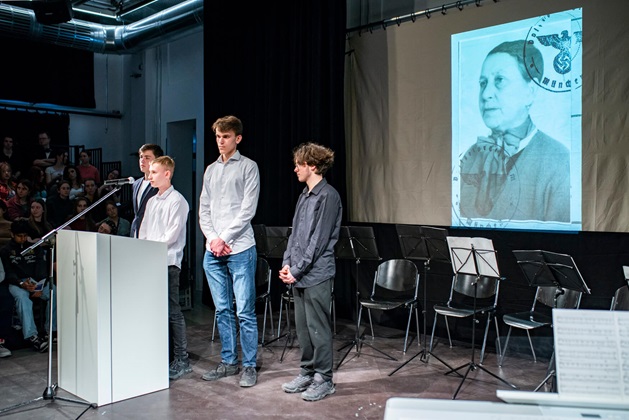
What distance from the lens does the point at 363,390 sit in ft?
14.1

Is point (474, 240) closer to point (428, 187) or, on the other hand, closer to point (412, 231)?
point (412, 231)

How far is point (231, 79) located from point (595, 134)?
168 inches

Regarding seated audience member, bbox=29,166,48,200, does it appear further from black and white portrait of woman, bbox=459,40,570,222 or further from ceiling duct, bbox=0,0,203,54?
black and white portrait of woman, bbox=459,40,570,222

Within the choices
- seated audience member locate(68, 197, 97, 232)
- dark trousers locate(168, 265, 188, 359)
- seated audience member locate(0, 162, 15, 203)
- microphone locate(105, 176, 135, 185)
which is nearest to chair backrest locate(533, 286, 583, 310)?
dark trousers locate(168, 265, 188, 359)

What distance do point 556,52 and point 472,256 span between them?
1.96 metres

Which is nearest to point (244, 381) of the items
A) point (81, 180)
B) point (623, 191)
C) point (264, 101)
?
point (623, 191)

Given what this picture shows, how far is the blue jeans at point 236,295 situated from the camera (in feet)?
14.4

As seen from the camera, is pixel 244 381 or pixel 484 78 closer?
pixel 244 381

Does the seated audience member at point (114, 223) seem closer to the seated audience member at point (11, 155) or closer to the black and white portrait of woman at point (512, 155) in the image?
the seated audience member at point (11, 155)

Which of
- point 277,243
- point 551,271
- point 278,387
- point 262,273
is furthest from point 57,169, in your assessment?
point 551,271

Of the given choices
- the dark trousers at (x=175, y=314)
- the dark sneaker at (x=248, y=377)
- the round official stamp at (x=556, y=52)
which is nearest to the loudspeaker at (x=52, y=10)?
the dark trousers at (x=175, y=314)

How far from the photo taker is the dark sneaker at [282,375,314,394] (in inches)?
166

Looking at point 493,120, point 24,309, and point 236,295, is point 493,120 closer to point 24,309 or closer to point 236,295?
point 236,295

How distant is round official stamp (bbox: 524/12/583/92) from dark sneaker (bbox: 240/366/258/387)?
3330 mm
